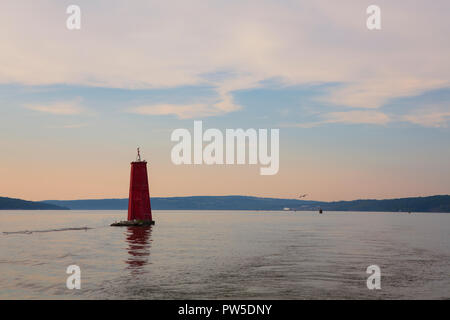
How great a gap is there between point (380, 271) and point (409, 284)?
4422 mm

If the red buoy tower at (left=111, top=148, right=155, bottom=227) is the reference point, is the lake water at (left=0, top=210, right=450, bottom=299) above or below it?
below

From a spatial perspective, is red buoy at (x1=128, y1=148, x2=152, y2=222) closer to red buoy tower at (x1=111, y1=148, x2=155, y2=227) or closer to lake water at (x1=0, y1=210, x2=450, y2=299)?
red buoy tower at (x1=111, y1=148, x2=155, y2=227)

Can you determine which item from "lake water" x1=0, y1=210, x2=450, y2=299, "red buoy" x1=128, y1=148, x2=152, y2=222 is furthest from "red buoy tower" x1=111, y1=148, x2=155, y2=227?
"lake water" x1=0, y1=210, x2=450, y2=299

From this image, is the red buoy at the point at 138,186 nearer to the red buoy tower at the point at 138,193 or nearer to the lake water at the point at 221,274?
the red buoy tower at the point at 138,193

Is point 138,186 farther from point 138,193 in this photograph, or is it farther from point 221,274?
point 221,274

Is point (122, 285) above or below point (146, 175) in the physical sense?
below

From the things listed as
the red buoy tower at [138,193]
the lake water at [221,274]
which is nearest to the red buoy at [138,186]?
the red buoy tower at [138,193]

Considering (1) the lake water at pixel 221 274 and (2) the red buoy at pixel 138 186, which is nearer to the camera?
(1) the lake water at pixel 221 274

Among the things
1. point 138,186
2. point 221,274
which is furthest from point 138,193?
point 221,274

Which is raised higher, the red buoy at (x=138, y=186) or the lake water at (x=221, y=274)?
the red buoy at (x=138, y=186)

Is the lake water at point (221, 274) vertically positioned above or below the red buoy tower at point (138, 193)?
below
